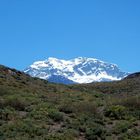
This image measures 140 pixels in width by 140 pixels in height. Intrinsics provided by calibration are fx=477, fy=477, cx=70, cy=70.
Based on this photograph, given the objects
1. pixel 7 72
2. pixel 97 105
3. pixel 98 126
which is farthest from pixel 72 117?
pixel 7 72

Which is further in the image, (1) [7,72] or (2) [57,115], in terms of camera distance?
(1) [7,72]

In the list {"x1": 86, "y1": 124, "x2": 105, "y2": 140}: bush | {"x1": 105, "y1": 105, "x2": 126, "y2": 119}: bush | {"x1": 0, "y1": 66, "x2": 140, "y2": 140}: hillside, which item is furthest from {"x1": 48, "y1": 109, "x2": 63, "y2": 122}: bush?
{"x1": 105, "y1": 105, "x2": 126, "y2": 119}: bush

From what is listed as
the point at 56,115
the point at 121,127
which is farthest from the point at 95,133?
the point at 56,115

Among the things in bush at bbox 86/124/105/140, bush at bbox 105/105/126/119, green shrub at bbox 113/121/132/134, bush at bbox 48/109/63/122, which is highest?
bush at bbox 105/105/126/119

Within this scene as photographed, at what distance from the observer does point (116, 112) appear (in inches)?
1161

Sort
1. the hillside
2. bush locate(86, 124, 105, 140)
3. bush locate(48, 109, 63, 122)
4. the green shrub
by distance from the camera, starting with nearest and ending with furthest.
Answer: the hillside → bush locate(86, 124, 105, 140) → the green shrub → bush locate(48, 109, 63, 122)

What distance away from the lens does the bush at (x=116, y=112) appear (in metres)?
29.1

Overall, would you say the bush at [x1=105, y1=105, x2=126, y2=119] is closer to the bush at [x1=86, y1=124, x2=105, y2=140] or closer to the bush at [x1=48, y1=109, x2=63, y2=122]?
the bush at [x1=48, y1=109, x2=63, y2=122]

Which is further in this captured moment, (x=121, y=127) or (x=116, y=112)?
(x=116, y=112)

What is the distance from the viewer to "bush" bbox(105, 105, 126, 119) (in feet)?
95.5

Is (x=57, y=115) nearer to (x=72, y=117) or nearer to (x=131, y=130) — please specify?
(x=72, y=117)

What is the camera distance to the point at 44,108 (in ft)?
96.2

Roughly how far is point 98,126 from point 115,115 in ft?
12.9

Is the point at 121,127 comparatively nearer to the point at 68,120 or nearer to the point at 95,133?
the point at 95,133
